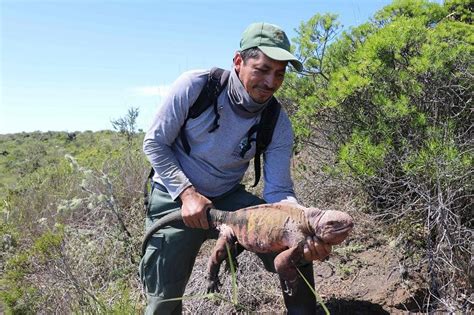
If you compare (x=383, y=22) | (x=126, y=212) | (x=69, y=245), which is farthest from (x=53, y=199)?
(x=383, y=22)

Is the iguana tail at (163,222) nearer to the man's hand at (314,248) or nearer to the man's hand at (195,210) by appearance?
the man's hand at (195,210)

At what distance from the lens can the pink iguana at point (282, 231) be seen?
1935mm

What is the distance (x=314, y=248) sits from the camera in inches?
80.3

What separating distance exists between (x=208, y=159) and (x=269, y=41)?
0.80 meters

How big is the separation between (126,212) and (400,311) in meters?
Result: 3.44

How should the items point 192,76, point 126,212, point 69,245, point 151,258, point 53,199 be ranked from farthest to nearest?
point 53,199 → point 126,212 → point 69,245 → point 151,258 → point 192,76

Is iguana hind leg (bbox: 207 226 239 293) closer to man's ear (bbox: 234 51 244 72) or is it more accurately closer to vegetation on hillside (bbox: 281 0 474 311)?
man's ear (bbox: 234 51 244 72)

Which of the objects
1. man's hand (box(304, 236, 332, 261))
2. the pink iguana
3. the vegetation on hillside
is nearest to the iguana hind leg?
the pink iguana

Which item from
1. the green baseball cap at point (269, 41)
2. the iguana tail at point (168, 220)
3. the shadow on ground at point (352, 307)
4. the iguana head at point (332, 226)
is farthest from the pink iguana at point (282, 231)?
the shadow on ground at point (352, 307)

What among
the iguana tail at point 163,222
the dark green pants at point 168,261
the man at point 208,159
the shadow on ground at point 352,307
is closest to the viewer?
the man at point 208,159

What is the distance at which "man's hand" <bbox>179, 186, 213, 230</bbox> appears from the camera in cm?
263

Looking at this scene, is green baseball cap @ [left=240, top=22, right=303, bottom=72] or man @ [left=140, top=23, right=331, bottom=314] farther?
man @ [left=140, top=23, right=331, bottom=314]

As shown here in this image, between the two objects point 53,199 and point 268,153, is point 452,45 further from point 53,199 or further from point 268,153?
point 53,199

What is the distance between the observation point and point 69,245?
503 centimetres
